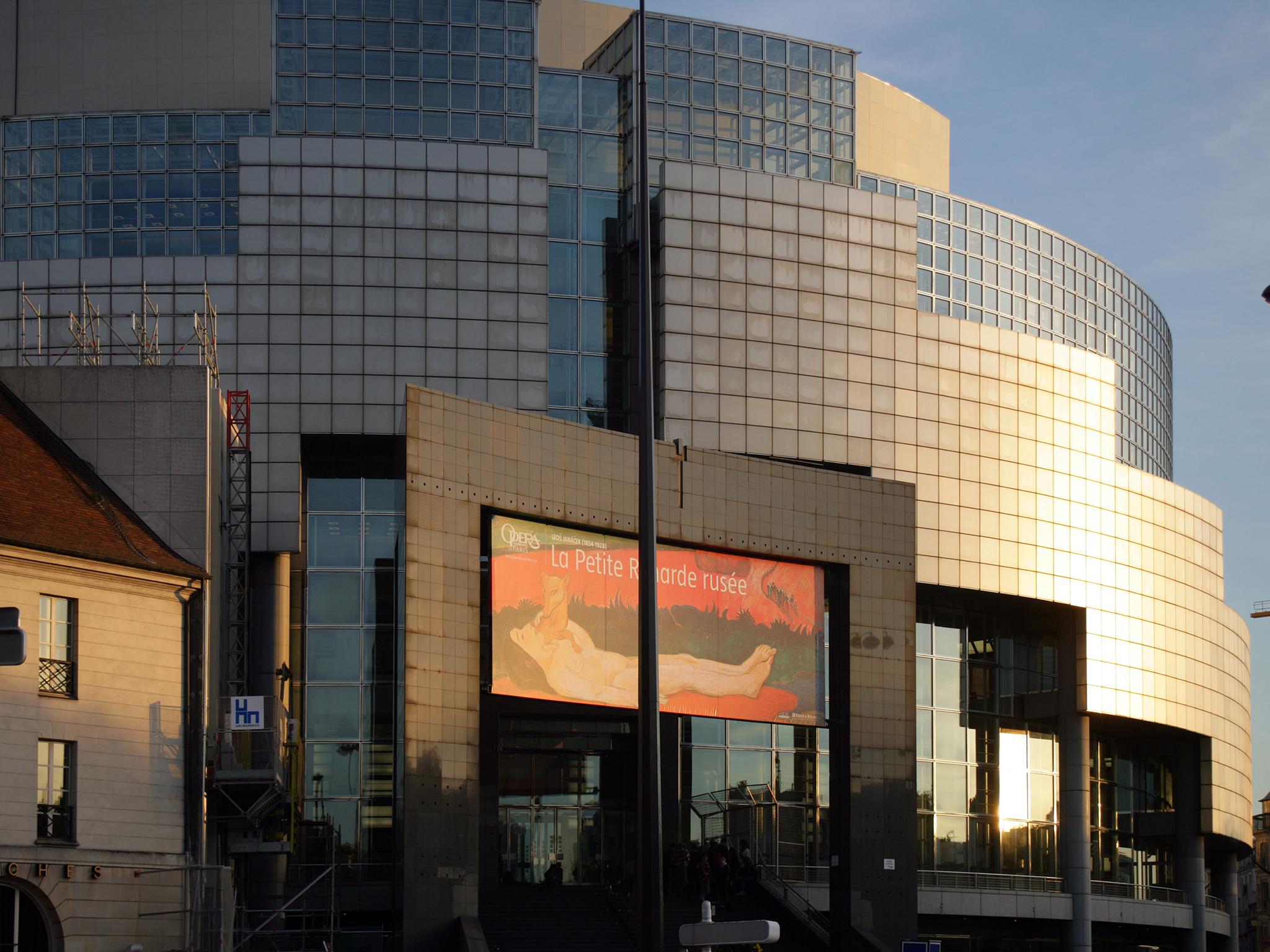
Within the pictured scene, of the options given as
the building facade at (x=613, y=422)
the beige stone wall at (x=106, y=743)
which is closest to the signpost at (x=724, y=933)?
the beige stone wall at (x=106, y=743)

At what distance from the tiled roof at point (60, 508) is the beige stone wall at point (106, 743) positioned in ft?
1.55

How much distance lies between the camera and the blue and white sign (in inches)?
1645

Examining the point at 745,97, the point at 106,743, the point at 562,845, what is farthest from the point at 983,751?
the point at 106,743

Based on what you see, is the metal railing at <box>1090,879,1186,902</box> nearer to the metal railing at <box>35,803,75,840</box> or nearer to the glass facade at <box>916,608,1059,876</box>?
the glass facade at <box>916,608,1059,876</box>

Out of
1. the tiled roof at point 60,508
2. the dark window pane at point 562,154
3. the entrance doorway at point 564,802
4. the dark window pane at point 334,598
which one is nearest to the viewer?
the tiled roof at point 60,508

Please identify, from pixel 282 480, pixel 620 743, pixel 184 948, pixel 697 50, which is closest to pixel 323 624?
pixel 282 480

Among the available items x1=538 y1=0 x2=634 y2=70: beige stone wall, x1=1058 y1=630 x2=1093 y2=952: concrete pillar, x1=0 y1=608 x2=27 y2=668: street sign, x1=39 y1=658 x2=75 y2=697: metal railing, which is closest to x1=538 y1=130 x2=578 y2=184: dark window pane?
x1=538 y1=0 x2=634 y2=70: beige stone wall

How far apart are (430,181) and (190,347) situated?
32.0 feet

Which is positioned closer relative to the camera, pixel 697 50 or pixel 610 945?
pixel 610 945

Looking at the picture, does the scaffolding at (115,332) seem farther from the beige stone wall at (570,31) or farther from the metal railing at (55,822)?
the metal railing at (55,822)

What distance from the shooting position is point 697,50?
64.7 metres

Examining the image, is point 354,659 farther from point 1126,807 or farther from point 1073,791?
point 1126,807

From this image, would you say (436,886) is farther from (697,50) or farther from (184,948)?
(697,50)

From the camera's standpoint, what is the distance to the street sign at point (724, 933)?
20.6 m
